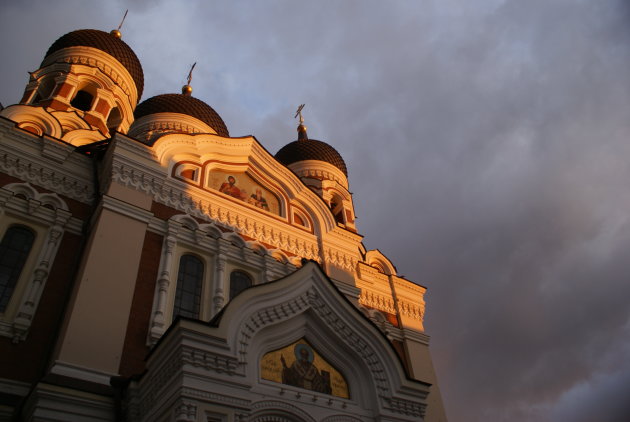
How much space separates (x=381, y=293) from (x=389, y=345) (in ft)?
18.9

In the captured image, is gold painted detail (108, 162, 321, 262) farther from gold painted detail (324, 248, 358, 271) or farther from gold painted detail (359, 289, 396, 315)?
gold painted detail (359, 289, 396, 315)

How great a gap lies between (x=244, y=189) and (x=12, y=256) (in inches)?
193

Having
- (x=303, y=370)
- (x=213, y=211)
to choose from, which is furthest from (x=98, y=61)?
(x=303, y=370)

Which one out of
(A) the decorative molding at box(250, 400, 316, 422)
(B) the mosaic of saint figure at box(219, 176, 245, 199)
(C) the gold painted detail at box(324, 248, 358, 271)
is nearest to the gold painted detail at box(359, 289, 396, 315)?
(C) the gold painted detail at box(324, 248, 358, 271)

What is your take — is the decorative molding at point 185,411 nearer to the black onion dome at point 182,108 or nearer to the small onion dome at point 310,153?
the black onion dome at point 182,108

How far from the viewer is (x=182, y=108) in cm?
1597

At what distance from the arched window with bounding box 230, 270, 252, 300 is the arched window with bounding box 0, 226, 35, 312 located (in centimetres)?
356

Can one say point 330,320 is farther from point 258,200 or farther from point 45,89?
point 45,89

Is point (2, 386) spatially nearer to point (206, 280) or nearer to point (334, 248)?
point (206, 280)

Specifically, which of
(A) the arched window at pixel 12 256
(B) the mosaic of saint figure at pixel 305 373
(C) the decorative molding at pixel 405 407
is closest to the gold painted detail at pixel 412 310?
(C) the decorative molding at pixel 405 407

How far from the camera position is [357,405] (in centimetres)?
688

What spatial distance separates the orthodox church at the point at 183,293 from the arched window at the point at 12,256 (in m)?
0.03

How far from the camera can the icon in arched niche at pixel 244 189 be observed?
11.2 m

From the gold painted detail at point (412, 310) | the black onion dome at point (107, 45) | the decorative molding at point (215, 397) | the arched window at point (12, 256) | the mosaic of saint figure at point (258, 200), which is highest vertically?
the black onion dome at point (107, 45)
